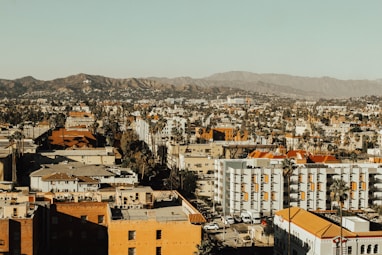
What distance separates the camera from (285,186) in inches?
2576

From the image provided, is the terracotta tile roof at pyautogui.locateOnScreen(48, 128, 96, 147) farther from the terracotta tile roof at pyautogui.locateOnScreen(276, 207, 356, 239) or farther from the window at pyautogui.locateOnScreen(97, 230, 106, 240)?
the window at pyautogui.locateOnScreen(97, 230, 106, 240)

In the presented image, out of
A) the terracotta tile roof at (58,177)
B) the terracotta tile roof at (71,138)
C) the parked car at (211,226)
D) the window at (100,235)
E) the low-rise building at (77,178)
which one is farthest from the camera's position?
the terracotta tile roof at (71,138)

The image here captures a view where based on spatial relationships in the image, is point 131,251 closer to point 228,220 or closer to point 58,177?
point 58,177

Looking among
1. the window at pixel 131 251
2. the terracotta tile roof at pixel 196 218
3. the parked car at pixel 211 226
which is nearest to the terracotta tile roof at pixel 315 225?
the terracotta tile roof at pixel 196 218

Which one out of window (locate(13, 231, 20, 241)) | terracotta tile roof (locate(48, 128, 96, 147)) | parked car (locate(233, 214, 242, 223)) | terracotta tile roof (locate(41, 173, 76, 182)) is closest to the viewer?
window (locate(13, 231, 20, 241))

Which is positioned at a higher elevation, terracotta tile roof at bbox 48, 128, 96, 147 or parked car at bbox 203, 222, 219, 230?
terracotta tile roof at bbox 48, 128, 96, 147

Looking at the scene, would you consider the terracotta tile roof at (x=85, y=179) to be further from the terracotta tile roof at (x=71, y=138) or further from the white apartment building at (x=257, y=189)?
the terracotta tile roof at (x=71, y=138)

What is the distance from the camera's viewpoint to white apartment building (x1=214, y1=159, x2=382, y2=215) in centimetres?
6481

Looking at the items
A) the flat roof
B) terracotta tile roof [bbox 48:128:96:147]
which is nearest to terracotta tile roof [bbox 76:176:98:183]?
the flat roof

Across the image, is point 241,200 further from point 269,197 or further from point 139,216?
point 139,216

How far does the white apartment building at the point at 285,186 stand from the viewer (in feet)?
213

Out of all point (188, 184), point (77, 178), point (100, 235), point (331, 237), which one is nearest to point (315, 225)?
point (331, 237)

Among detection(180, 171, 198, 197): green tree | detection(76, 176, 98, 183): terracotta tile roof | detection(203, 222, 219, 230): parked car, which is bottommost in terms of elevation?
detection(203, 222, 219, 230): parked car

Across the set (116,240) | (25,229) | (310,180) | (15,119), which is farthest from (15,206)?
(15,119)
